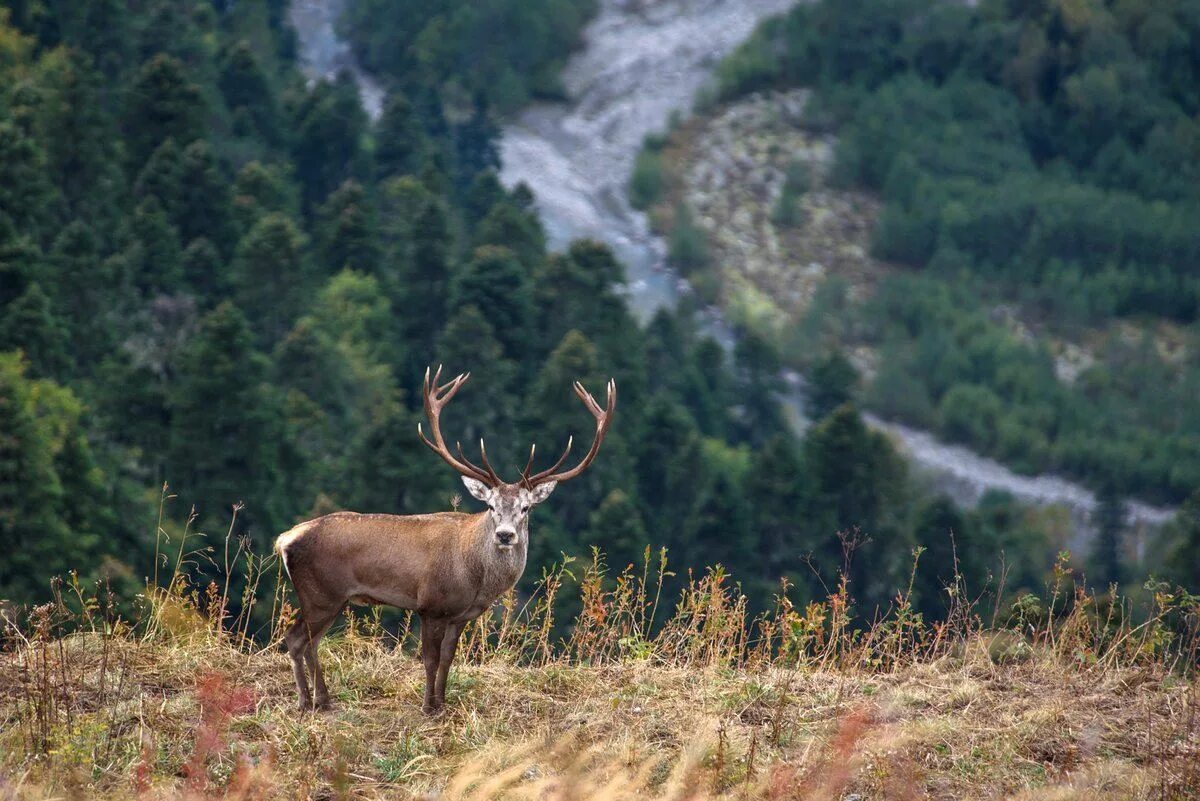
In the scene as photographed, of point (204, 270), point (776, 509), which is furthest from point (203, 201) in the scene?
point (776, 509)

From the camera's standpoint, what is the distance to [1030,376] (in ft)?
428

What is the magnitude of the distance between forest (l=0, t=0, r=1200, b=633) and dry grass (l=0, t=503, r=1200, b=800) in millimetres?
31737

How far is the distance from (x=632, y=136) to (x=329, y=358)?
2863 inches

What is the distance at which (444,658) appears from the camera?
1315 cm

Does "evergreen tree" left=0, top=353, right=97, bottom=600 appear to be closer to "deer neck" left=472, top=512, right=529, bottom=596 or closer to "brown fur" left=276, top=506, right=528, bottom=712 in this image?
"brown fur" left=276, top=506, right=528, bottom=712

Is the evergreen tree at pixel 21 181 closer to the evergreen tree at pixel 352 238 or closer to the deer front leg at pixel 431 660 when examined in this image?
the evergreen tree at pixel 352 238

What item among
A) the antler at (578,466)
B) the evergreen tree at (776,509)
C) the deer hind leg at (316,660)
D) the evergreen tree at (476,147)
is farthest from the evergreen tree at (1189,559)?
the evergreen tree at (476,147)

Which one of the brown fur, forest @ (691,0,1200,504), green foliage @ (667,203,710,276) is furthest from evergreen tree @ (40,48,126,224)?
the brown fur

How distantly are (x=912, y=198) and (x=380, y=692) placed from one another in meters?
145

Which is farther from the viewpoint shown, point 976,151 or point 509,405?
point 976,151

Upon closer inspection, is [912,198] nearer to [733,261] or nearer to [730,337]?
[733,261]

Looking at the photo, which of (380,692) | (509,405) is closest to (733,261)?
(509,405)

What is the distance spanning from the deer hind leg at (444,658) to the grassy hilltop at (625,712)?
23 cm

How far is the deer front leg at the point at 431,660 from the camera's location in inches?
513
